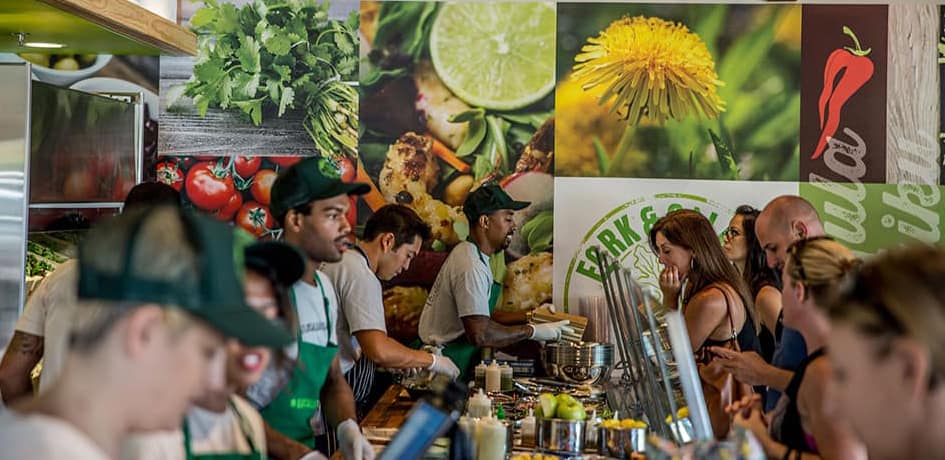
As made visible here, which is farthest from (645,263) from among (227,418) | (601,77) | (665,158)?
(227,418)

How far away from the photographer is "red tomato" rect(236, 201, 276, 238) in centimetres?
644

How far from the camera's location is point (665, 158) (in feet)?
20.9

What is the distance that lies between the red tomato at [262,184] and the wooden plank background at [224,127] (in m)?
0.11

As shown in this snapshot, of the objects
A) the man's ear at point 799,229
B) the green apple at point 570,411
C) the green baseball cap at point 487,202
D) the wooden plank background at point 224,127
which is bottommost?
the green apple at point 570,411

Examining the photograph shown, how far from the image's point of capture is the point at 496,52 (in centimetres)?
642

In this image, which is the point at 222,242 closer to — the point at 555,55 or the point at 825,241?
the point at 825,241

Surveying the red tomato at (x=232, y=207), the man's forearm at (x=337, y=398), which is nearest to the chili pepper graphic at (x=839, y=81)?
the red tomato at (x=232, y=207)

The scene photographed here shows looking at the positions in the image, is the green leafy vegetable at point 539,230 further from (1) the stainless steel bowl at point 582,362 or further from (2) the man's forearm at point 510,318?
(1) the stainless steel bowl at point 582,362

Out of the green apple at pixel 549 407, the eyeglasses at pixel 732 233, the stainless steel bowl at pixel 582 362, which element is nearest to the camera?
the green apple at pixel 549 407

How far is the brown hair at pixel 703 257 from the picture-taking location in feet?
15.2

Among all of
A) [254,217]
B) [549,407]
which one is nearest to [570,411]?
[549,407]

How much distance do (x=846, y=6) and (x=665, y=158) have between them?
50.7 inches

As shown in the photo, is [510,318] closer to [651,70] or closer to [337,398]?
[651,70]

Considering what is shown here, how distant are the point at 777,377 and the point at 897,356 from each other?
1.86m
